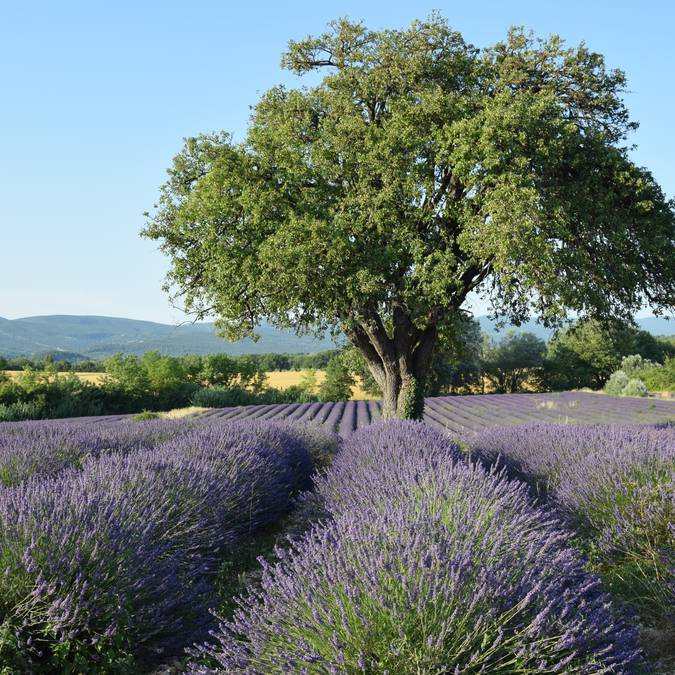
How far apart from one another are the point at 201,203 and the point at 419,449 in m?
7.94

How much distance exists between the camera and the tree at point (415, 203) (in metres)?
10.4

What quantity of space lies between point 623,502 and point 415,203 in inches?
320

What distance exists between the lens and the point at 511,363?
131 ft

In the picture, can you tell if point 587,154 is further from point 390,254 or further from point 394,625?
point 394,625

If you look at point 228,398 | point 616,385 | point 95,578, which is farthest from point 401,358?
point 616,385

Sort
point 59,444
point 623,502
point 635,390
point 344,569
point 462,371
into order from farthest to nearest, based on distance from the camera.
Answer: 1. point 462,371
2. point 635,390
3. point 59,444
4. point 623,502
5. point 344,569

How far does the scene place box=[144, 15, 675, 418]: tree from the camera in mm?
10383

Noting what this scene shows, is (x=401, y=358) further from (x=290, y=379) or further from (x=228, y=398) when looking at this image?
(x=290, y=379)

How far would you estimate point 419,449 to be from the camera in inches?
248

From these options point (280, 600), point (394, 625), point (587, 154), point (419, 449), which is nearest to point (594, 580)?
point (394, 625)

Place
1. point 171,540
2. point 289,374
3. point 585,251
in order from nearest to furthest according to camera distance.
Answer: point 171,540 < point 585,251 < point 289,374

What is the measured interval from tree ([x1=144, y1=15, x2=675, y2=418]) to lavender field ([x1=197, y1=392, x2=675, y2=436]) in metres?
1.40

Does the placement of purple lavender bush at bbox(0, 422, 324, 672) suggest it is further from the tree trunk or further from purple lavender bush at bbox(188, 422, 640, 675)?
the tree trunk

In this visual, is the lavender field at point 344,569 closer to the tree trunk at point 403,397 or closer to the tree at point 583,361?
the tree trunk at point 403,397
